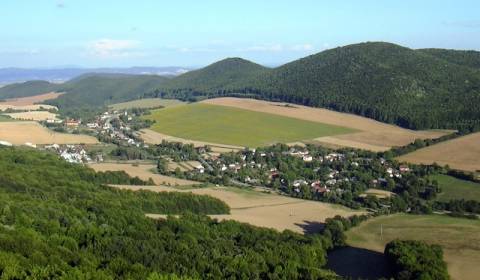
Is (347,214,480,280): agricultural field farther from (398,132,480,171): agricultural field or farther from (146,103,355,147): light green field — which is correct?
(146,103,355,147): light green field

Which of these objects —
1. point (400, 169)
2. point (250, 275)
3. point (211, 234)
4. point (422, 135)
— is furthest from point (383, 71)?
point (250, 275)

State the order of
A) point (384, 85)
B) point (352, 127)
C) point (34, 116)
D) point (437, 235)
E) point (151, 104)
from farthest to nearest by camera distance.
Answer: point (151, 104) → point (34, 116) → point (384, 85) → point (352, 127) → point (437, 235)

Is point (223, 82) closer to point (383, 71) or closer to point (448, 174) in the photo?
point (383, 71)

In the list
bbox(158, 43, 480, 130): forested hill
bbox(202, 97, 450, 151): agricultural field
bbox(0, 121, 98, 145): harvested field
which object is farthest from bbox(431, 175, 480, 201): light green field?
bbox(0, 121, 98, 145): harvested field

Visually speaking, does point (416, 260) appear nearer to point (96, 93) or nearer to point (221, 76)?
point (221, 76)

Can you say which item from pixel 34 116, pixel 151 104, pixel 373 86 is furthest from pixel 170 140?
pixel 151 104

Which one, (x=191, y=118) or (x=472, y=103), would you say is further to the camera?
(x=191, y=118)
